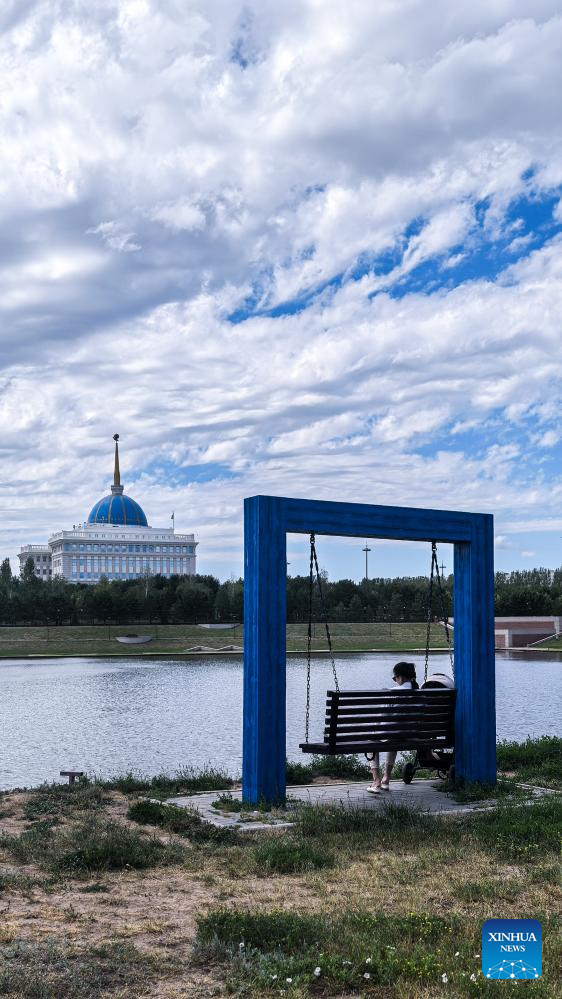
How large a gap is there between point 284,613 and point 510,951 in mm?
5857

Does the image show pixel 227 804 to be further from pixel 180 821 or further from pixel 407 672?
pixel 407 672

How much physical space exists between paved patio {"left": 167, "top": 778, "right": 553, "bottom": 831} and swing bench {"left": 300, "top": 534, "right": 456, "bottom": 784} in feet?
1.50

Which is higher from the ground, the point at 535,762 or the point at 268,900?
the point at 268,900

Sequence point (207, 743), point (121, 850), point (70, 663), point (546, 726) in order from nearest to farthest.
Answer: point (121, 850)
point (207, 743)
point (546, 726)
point (70, 663)

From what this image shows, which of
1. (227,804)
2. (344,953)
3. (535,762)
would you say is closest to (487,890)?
(344,953)

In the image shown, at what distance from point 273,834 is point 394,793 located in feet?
7.99

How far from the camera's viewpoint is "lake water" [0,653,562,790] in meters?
16.5

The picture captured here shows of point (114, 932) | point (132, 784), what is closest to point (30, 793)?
point (132, 784)

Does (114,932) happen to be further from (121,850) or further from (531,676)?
(531,676)

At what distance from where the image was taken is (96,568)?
5625 inches

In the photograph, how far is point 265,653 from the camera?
10.1 m

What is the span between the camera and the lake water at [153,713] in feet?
54.0

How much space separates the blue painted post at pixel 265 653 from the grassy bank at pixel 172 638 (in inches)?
2031

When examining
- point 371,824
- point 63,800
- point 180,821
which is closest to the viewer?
point 371,824
